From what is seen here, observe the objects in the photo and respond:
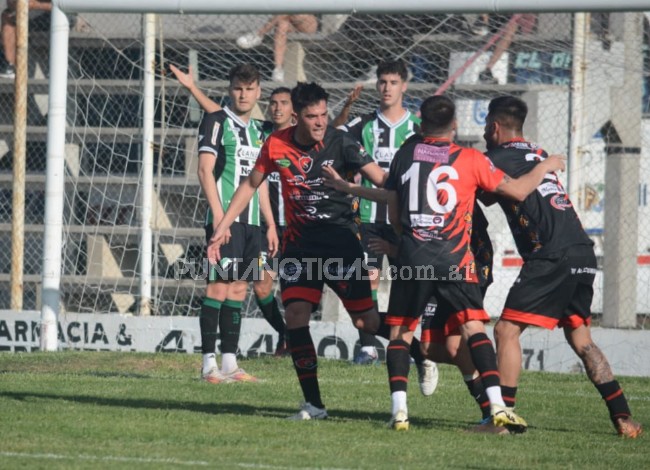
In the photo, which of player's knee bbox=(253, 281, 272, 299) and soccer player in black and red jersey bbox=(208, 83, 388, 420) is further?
player's knee bbox=(253, 281, 272, 299)

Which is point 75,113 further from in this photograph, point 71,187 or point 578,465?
point 578,465

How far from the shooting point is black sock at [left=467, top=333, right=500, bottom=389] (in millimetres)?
7633

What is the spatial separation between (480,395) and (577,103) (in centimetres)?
695

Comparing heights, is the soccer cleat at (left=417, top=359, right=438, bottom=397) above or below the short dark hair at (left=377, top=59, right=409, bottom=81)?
below

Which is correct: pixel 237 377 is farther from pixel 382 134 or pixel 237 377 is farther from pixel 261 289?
pixel 382 134

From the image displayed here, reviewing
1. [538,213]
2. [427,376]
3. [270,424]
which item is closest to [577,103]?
[427,376]

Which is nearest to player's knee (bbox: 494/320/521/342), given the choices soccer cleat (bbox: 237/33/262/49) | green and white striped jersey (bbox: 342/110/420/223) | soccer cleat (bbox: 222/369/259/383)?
soccer cleat (bbox: 222/369/259/383)

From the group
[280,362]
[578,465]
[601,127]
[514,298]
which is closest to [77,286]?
[280,362]

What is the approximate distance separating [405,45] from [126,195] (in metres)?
4.08

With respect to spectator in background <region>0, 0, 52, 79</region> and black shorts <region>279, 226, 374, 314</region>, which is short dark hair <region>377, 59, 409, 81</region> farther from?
spectator in background <region>0, 0, 52, 79</region>

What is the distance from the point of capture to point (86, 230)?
16.1 meters

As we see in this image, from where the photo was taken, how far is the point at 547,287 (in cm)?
795

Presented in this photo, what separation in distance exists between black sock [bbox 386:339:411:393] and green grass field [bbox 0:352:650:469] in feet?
0.97

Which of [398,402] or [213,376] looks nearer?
[398,402]
